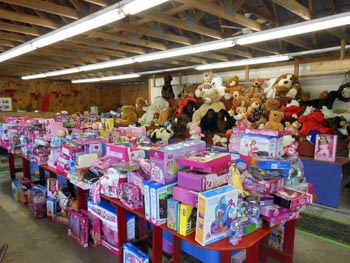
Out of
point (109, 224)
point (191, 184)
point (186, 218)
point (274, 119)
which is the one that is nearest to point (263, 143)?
point (191, 184)

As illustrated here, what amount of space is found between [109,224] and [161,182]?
1073 millimetres

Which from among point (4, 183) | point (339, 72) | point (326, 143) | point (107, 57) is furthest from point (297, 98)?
point (4, 183)

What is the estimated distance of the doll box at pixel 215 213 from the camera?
126 cm

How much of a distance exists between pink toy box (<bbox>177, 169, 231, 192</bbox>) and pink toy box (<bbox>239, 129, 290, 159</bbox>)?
0.42 metres

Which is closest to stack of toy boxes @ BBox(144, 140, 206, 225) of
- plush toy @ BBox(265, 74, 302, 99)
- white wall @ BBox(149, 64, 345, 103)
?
plush toy @ BBox(265, 74, 302, 99)

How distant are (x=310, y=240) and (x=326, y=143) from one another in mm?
1456

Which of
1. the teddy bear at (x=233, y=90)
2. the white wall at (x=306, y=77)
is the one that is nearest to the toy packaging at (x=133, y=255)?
the teddy bear at (x=233, y=90)

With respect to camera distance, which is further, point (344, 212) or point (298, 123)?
point (298, 123)

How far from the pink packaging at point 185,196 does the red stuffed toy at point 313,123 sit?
332 cm

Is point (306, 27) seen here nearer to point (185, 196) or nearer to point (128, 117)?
point (185, 196)

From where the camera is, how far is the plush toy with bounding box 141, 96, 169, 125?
22.6 ft

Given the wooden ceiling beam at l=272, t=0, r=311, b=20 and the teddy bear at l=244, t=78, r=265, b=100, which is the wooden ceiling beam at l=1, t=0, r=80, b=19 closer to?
the wooden ceiling beam at l=272, t=0, r=311, b=20

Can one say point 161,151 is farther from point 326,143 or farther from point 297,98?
point 297,98

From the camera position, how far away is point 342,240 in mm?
2682
